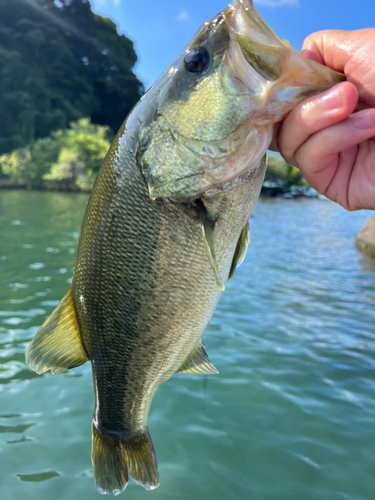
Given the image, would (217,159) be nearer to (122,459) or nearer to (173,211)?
(173,211)

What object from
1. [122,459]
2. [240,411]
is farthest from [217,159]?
[240,411]

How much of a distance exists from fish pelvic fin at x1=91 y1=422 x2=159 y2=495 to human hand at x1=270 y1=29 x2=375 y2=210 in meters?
1.79

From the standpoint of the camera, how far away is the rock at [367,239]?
1352cm

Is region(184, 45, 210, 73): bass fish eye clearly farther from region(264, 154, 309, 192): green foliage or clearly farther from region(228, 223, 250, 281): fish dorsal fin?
region(264, 154, 309, 192): green foliage

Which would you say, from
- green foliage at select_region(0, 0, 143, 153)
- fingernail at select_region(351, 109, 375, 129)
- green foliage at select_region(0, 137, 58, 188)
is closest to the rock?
fingernail at select_region(351, 109, 375, 129)

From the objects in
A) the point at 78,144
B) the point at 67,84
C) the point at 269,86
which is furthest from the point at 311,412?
the point at 67,84

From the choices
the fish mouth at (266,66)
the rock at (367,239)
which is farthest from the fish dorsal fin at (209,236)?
the rock at (367,239)

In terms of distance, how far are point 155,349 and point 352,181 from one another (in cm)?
141

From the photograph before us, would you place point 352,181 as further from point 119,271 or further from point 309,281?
point 309,281

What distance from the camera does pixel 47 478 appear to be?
10.8ft

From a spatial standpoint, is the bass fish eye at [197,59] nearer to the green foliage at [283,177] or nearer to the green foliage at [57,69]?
the green foliage at [57,69]

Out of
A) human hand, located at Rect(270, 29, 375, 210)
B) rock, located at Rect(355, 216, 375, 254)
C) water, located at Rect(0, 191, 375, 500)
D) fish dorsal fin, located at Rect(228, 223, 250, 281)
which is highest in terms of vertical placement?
human hand, located at Rect(270, 29, 375, 210)

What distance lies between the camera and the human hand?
1546mm

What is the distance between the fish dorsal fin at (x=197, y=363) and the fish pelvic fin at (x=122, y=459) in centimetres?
47
